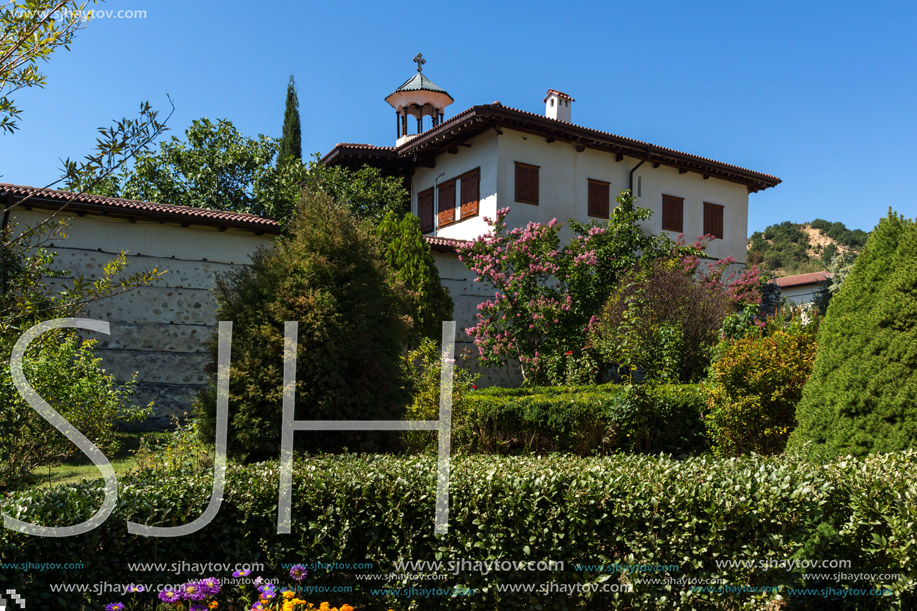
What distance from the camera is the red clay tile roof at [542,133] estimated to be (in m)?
16.6

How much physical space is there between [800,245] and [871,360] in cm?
5392

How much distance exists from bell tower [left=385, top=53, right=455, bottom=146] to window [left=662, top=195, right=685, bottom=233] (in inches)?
314

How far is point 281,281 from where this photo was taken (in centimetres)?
575

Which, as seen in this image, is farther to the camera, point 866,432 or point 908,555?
point 866,432

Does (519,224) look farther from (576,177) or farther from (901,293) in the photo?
(901,293)

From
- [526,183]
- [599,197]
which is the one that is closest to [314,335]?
[526,183]

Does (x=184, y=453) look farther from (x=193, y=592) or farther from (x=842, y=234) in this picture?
(x=842, y=234)

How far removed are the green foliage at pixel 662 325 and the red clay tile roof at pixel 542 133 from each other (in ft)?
17.2

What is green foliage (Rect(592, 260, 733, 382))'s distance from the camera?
11461 mm

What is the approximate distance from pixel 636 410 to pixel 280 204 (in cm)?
1511

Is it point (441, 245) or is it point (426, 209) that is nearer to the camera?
point (441, 245)

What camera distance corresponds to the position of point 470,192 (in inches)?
703

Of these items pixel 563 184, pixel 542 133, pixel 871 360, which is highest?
pixel 542 133

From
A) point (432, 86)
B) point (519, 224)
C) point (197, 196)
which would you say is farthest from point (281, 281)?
point (432, 86)
